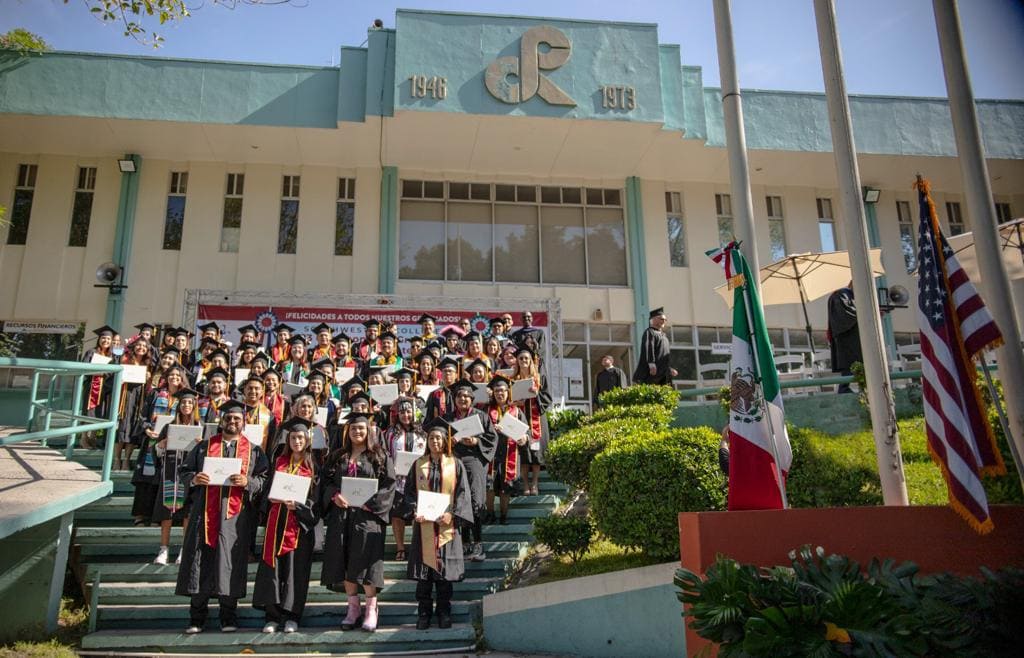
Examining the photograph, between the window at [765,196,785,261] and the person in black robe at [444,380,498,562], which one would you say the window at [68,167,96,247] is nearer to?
the person in black robe at [444,380,498,562]

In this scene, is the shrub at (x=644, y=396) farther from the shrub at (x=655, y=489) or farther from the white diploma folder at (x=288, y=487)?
the white diploma folder at (x=288, y=487)

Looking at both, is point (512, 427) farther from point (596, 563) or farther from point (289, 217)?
point (289, 217)

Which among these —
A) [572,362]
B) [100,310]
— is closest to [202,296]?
[100,310]

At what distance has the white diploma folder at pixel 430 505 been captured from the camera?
665 cm

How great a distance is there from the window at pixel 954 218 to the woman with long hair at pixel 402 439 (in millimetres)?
15486

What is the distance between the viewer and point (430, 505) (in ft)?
21.9

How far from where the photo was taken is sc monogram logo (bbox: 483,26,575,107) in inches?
560

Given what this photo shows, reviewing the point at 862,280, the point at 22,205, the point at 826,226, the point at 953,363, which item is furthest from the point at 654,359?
the point at 22,205

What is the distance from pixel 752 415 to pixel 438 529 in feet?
10.3

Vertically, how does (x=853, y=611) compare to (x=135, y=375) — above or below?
below

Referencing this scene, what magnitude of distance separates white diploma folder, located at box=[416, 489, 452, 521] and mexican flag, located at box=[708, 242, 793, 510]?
111 inches

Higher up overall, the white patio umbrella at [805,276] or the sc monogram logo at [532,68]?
the sc monogram logo at [532,68]

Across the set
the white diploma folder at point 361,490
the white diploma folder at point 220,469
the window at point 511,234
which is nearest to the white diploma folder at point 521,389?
the white diploma folder at point 361,490

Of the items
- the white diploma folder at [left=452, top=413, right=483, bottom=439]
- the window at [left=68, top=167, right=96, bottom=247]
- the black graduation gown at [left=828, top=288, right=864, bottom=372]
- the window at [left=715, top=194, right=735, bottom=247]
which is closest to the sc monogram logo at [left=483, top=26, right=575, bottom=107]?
the window at [left=715, top=194, right=735, bottom=247]
